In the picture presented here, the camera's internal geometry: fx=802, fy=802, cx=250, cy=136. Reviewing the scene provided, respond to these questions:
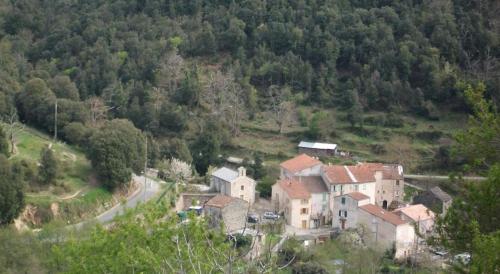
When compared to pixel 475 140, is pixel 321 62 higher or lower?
lower

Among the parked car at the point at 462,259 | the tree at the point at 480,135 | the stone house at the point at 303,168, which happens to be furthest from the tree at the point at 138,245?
the stone house at the point at 303,168

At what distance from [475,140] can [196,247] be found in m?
4.76

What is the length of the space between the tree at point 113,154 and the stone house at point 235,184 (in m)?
3.80

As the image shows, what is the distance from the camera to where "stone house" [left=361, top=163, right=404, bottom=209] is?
120 ft

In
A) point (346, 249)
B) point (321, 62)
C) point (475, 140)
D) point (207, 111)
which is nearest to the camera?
point (475, 140)

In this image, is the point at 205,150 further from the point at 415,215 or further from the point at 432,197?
the point at 415,215

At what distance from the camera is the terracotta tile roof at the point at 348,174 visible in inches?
1362

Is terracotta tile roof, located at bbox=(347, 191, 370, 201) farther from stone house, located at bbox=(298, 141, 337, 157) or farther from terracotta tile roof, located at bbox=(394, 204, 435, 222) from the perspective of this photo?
stone house, located at bbox=(298, 141, 337, 157)

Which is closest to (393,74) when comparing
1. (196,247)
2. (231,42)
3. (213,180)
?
(231,42)

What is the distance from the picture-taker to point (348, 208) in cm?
3344

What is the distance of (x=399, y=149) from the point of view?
1607 inches

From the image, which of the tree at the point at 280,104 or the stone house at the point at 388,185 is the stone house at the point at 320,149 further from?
the stone house at the point at 388,185

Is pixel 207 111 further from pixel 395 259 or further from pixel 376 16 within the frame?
pixel 395 259

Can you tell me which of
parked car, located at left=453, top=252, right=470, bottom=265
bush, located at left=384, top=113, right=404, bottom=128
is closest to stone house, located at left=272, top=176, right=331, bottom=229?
bush, located at left=384, top=113, right=404, bottom=128
